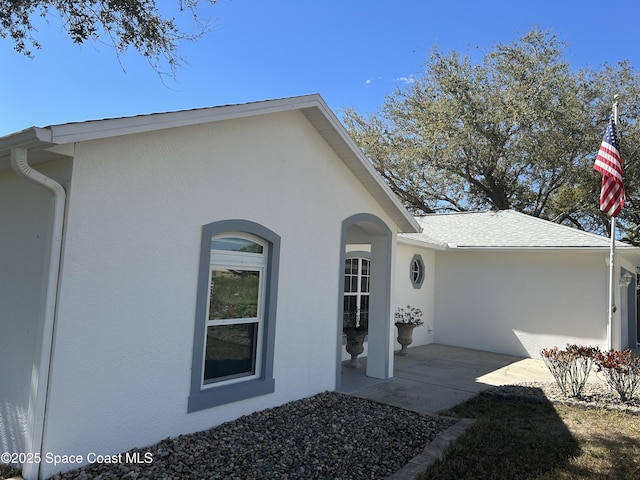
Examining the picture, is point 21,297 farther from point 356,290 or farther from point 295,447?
point 356,290

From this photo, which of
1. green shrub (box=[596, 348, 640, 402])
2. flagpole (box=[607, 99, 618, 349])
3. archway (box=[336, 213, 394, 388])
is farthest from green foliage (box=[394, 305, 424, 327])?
green shrub (box=[596, 348, 640, 402])

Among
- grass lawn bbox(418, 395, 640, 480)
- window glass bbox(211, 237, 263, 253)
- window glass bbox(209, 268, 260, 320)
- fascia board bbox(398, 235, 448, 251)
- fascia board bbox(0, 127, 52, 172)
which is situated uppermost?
fascia board bbox(398, 235, 448, 251)

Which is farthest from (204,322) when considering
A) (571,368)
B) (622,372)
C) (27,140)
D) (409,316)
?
(409,316)

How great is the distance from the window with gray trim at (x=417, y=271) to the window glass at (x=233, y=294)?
7747 mm

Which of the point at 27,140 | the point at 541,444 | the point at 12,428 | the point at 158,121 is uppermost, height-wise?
the point at 158,121

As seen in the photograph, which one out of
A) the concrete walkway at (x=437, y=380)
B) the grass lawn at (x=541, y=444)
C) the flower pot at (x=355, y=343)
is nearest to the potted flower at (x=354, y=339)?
the flower pot at (x=355, y=343)

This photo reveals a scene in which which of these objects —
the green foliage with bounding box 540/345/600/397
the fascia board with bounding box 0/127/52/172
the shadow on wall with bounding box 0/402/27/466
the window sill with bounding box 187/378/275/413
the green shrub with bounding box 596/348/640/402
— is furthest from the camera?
the green foliage with bounding box 540/345/600/397

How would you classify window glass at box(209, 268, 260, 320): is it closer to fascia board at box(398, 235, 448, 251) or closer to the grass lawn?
the grass lawn

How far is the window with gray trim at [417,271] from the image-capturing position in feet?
42.5

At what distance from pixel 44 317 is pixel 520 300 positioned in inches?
480

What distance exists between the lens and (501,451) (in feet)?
16.8

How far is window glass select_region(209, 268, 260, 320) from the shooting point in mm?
5418

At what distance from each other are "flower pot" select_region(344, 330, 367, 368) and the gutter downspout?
21.1 feet

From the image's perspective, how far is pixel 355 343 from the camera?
9.42m
